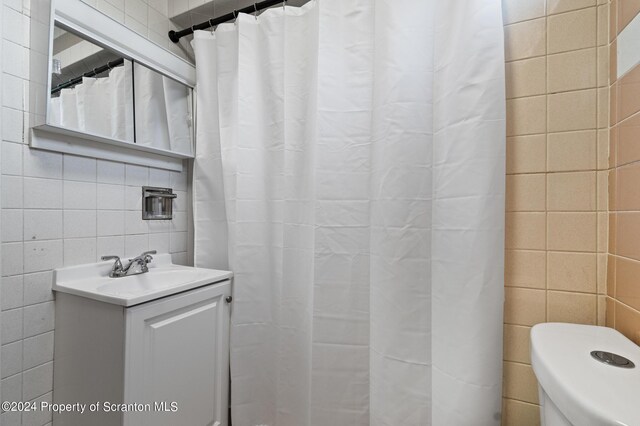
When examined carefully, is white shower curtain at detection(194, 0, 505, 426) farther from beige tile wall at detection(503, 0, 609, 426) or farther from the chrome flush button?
the chrome flush button

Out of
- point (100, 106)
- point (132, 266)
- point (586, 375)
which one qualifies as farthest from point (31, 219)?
point (586, 375)

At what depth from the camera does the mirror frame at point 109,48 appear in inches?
36.1

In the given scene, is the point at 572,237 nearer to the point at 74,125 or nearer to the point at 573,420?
the point at 573,420

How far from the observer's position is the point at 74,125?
980mm

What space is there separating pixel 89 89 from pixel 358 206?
1.17m

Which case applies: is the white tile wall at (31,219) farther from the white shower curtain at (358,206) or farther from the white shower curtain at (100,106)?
the white shower curtain at (358,206)

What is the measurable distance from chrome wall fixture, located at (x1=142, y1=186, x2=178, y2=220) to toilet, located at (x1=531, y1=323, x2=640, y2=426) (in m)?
1.54

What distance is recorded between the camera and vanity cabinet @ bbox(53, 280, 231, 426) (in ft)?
2.70

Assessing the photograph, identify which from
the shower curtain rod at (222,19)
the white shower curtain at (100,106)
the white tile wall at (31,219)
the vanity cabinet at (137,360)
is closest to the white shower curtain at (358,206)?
the shower curtain rod at (222,19)

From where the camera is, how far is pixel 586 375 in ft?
1.50

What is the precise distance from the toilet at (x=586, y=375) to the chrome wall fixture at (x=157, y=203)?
1538mm

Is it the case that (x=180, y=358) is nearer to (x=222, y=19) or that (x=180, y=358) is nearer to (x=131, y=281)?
(x=131, y=281)

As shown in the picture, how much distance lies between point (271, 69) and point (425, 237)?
3.26ft

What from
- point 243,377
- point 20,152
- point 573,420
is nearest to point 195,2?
point 20,152
